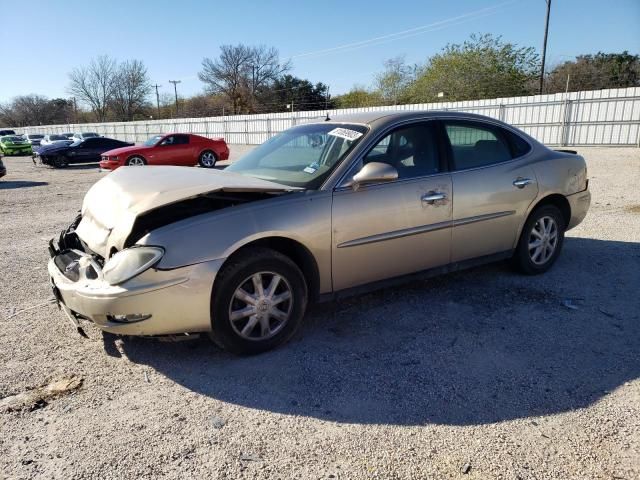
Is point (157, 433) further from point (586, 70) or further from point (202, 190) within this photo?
point (586, 70)

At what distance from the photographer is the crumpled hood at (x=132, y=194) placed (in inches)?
119

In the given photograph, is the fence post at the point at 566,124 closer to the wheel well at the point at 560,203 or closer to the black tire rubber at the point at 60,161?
the wheel well at the point at 560,203

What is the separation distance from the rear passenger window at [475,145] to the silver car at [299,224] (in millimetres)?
13

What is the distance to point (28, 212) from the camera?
9.52m

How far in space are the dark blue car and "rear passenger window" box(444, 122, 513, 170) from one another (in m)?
19.8

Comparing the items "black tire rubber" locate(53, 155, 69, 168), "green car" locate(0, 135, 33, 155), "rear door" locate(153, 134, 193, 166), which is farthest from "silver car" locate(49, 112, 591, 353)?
"green car" locate(0, 135, 33, 155)

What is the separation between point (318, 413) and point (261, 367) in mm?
629

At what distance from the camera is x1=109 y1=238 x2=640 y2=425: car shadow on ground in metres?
2.68

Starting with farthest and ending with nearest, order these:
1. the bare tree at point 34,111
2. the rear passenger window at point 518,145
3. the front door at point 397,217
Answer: the bare tree at point 34,111 → the rear passenger window at point 518,145 → the front door at point 397,217

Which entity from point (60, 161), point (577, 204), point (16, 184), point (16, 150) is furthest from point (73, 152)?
point (577, 204)

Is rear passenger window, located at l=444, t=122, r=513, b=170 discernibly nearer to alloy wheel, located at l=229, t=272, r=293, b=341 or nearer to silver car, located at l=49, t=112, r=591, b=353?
silver car, located at l=49, t=112, r=591, b=353

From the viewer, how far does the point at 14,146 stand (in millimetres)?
28750

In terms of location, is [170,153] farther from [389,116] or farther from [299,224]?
[299,224]

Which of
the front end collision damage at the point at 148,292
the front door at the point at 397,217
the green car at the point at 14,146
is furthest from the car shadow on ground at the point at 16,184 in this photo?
the green car at the point at 14,146
